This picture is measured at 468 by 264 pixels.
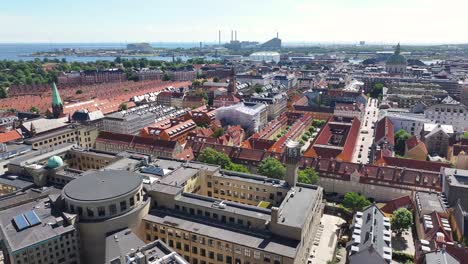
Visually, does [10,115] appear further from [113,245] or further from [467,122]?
[467,122]

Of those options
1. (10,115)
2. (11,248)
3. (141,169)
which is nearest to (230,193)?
(141,169)

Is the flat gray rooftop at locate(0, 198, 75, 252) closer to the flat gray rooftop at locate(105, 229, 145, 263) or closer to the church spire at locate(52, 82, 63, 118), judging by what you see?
the flat gray rooftop at locate(105, 229, 145, 263)

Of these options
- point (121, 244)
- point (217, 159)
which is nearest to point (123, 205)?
point (121, 244)

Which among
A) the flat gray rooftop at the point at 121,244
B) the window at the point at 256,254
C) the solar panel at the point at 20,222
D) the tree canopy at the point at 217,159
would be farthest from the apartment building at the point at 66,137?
the window at the point at 256,254

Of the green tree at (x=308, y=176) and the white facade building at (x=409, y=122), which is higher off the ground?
the white facade building at (x=409, y=122)

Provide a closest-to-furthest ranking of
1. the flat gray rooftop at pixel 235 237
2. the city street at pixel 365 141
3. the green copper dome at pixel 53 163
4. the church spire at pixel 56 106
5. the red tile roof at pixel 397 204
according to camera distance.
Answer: the flat gray rooftop at pixel 235 237, the green copper dome at pixel 53 163, the red tile roof at pixel 397 204, the city street at pixel 365 141, the church spire at pixel 56 106

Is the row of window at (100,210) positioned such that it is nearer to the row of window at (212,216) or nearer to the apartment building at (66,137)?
the row of window at (212,216)

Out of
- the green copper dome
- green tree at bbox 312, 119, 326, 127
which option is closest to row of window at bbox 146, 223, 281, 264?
the green copper dome

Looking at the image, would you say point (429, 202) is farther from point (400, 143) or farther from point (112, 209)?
point (112, 209)
